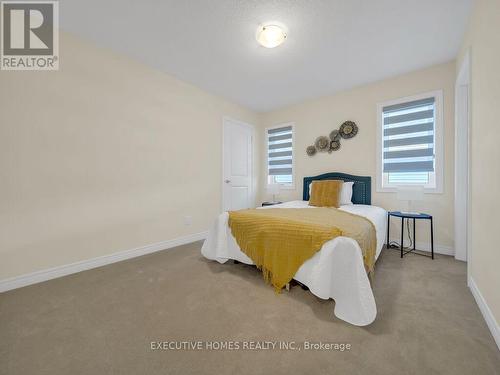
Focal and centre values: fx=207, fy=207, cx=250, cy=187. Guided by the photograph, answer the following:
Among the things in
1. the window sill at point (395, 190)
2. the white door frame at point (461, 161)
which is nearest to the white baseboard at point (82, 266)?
the window sill at point (395, 190)

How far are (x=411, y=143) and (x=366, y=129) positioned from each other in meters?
0.67

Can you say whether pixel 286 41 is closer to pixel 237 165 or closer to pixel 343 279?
pixel 237 165

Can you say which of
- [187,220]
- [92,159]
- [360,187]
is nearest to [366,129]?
[360,187]

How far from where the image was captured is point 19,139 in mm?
1965

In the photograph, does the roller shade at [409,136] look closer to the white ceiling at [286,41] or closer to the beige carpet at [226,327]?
the white ceiling at [286,41]

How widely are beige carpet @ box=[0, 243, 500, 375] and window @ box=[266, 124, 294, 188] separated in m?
2.69

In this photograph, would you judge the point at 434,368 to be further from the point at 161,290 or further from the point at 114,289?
the point at 114,289

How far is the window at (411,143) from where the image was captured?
2881 millimetres

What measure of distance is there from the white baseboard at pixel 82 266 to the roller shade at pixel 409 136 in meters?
3.54

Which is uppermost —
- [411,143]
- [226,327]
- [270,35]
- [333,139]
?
[270,35]

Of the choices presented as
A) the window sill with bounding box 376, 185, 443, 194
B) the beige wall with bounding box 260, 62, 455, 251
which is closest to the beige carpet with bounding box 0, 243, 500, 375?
the beige wall with bounding box 260, 62, 455, 251

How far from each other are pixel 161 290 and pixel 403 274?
247cm

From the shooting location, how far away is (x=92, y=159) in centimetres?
240

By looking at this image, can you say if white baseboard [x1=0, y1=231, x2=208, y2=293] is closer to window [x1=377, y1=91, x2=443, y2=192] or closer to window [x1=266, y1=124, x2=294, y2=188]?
window [x1=266, y1=124, x2=294, y2=188]
